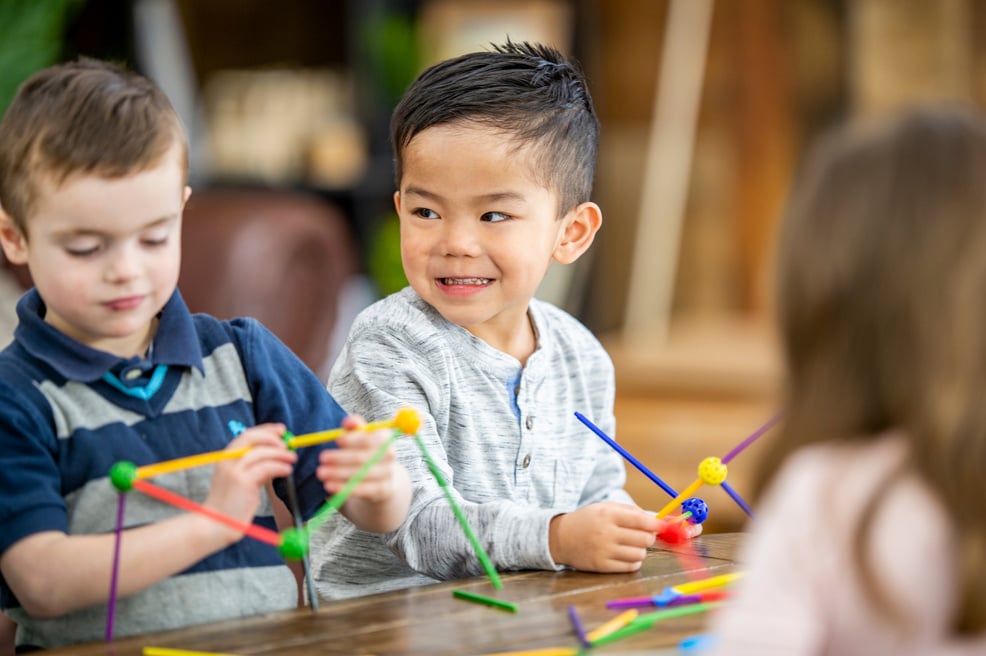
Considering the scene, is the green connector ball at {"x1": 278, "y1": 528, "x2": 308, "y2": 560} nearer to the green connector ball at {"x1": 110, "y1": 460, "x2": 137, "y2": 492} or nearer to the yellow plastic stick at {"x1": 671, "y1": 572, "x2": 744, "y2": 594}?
the green connector ball at {"x1": 110, "y1": 460, "x2": 137, "y2": 492}

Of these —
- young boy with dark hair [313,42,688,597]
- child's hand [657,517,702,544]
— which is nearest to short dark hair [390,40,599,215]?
young boy with dark hair [313,42,688,597]

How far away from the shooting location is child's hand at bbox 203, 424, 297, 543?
99cm

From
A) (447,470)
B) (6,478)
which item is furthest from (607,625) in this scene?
(6,478)

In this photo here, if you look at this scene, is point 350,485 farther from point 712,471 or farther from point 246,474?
point 712,471

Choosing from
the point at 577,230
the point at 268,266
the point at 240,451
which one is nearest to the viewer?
the point at 240,451

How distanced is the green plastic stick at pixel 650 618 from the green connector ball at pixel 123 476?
0.37 m

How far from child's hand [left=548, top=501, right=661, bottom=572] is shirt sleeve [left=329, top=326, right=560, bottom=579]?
15 mm

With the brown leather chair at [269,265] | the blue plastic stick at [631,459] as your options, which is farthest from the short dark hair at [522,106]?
the brown leather chair at [269,265]

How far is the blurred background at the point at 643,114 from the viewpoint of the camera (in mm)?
3555

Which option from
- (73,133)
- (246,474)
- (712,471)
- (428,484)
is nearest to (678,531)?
(712,471)

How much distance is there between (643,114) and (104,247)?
3.24 metres

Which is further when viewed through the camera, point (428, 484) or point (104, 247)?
point (428, 484)

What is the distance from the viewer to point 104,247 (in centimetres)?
102

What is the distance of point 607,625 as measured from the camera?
948 mm
